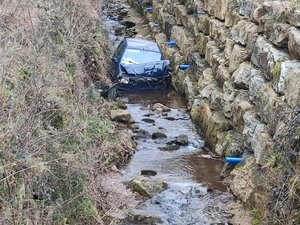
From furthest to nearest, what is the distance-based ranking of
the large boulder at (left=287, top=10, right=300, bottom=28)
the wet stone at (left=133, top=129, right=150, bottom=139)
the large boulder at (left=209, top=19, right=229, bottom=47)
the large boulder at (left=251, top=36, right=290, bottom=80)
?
1. the large boulder at (left=209, top=19, right=229, bottom=47)
2. the wet stone at (left=133, top=129, right=150, bottom=139)
3. the large boulder at (left=251, top=36, right=290, bottom=80)
4. the large boulder at (left=287, top=10, right=300, bottom=28)

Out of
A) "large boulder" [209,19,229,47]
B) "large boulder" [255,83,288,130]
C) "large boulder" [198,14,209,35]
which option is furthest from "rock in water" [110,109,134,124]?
"large boulder" [255,83,288,130]

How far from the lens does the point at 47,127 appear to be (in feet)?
26.1

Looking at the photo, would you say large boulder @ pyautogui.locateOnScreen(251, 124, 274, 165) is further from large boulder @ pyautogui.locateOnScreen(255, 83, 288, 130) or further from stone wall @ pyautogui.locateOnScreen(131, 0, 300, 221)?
large boulder @ pyautogui.locateOnScreen(255, 83, 288, 130)

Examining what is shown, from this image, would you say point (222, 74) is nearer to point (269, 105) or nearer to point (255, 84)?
point (255, 84)

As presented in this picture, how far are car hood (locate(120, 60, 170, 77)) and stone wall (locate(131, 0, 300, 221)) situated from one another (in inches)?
30.7

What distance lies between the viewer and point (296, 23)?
958 centimetres

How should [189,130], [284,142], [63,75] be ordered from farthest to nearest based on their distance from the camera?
[189,130] → [63,75] → [284,142]

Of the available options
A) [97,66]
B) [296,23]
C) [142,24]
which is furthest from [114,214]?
[142,24]

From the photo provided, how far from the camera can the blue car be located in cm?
1584

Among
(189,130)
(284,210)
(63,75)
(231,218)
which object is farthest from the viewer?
(189,130)

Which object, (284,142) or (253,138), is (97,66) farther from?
(284,142)

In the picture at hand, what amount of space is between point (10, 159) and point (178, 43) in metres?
12.7

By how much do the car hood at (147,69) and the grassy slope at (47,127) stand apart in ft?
10.1

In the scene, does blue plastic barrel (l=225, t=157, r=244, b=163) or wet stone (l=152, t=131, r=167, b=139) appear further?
wet stone (l=152, t=131, r=167, b=139)
